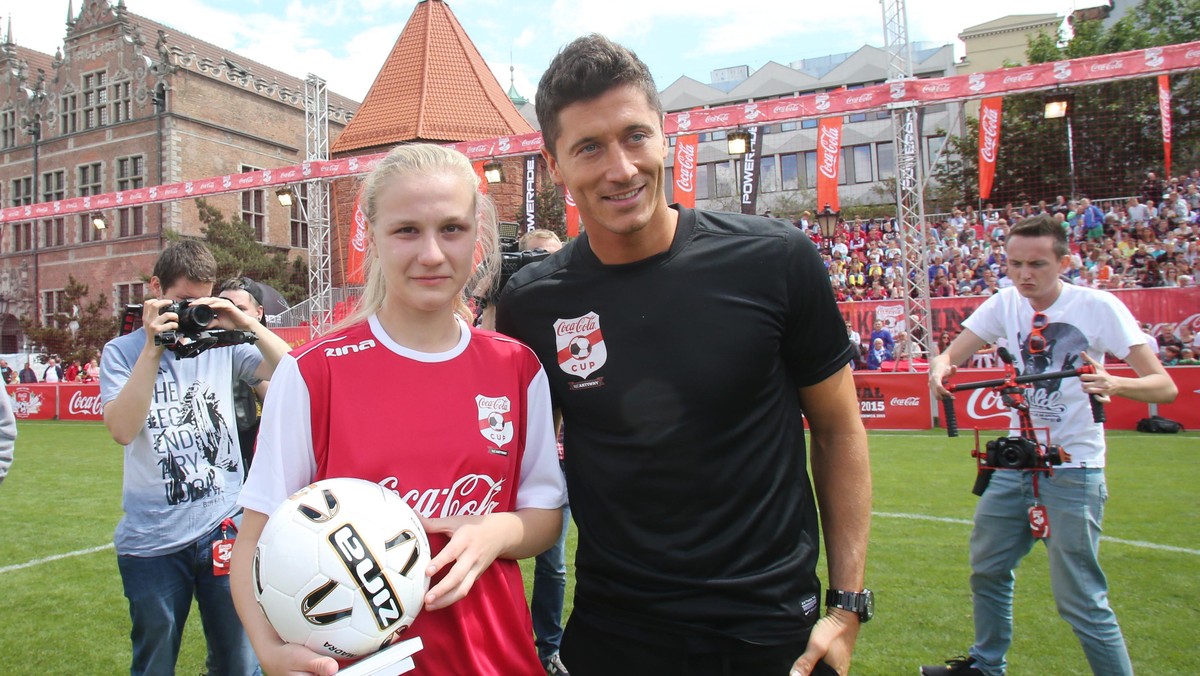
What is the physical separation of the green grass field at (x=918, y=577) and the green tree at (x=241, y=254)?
22.1 meters

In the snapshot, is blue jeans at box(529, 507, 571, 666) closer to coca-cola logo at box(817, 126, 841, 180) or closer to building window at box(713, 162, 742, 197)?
coca-cola logo at box(817, 126, 841, 180)

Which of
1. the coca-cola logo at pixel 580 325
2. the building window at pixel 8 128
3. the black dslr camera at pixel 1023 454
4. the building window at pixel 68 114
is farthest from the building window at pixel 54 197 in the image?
the coca-cola logo at pixel 580 325

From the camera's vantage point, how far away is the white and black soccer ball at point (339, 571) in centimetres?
145

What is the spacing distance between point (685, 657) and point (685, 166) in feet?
54.9

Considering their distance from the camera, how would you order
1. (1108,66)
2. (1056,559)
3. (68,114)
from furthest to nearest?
(68,114) < (1108,66) < (1056,559)

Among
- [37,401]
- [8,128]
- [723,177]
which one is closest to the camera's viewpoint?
[37,401]

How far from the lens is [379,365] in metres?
1.76

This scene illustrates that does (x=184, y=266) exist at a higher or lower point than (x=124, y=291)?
lower

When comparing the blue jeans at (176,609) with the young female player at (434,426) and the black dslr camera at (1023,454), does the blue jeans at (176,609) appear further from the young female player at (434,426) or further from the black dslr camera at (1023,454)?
the black dslr camera at (1023,454)

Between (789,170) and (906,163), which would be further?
(789,170)

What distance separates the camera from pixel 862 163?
51375 mm

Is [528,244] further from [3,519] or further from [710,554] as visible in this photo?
[3,519]

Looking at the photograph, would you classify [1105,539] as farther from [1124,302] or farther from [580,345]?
[1124,302]

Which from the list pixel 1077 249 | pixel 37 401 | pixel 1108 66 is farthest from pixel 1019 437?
pixel 37 401
